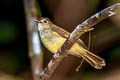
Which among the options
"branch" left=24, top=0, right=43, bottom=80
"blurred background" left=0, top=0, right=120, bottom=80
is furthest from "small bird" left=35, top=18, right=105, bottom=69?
"blurred background" left=0, top=0, right=120, bottom=80

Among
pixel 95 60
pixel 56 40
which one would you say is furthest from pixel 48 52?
pixel 95 60

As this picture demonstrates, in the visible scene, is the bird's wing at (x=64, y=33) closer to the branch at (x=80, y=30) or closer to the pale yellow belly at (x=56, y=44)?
the pale yellow belly at (x=56, y=44)

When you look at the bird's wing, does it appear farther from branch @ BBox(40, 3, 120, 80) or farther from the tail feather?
branch @ BBox(40, 3, 120, 80)

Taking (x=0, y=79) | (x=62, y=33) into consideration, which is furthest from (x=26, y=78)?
(x=62, y=33)

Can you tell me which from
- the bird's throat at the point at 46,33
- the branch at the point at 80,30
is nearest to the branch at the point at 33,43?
the bird's throat at the point at 46,33

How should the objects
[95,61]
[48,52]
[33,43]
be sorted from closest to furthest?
1. [95,61]
2. [33,43]
3. [48,52]

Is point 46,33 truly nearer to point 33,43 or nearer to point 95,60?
point 33,43
